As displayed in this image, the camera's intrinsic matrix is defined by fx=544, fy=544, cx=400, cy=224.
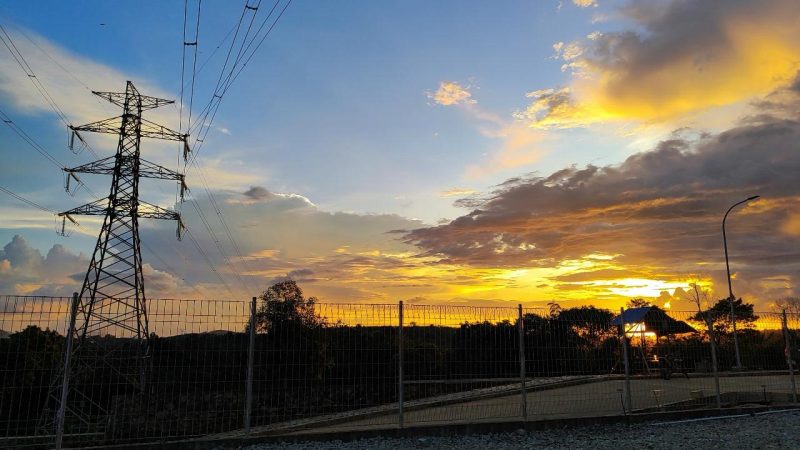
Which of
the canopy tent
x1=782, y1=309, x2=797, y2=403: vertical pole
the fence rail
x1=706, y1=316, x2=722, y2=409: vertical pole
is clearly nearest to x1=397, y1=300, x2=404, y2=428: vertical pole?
the fence rail

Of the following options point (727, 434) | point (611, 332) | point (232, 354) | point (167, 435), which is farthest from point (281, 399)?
point (727, 434)

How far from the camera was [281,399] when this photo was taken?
990cm

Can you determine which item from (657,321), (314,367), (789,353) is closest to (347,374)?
(314,367)

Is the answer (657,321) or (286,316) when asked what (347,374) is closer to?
(286,316)

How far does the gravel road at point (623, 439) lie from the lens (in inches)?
387

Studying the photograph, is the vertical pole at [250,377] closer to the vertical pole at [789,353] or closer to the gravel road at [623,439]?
the gravel road at [623,439]

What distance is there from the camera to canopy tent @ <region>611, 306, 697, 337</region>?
13563 millimetres

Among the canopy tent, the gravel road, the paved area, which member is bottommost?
the gravel road

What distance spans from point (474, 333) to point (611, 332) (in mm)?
4054

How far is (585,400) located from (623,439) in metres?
2.22

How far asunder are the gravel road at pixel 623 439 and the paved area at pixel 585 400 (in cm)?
57

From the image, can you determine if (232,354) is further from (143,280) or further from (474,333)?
(143,280)

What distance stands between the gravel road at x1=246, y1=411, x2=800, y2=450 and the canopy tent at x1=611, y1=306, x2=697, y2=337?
2.33 m

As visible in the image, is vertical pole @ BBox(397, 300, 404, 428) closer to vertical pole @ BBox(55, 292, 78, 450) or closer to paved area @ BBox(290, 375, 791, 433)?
paved area @ BBox(290, 375, 791, 433)
